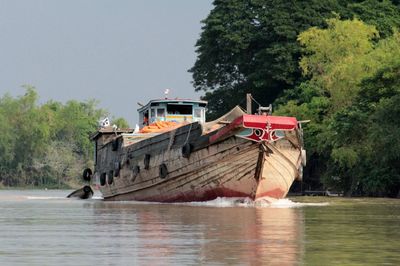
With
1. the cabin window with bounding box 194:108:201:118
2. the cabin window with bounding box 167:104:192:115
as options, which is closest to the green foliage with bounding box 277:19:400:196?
the cabin window with bounding box 194:108:201:118

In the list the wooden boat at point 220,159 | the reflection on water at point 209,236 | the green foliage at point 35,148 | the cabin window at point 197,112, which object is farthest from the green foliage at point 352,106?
the green foliage at point 35,148

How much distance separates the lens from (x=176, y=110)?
44.4 m

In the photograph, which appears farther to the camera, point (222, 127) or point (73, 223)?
point (222, 127)

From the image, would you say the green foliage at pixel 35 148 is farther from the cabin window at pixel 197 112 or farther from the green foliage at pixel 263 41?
the cabin window at pixel 197 112

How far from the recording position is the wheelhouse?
44.0 m

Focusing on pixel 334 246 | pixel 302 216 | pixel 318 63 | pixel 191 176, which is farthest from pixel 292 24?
pixel 334 246

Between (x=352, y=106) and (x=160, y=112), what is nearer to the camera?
(x=160, y=112)

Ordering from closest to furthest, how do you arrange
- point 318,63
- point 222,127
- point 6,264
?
1. point 6,264
2. point 222,127
3. point 318,63

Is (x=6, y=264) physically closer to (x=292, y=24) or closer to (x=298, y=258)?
(x=298, y=258)

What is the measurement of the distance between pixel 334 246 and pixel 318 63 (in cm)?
5334

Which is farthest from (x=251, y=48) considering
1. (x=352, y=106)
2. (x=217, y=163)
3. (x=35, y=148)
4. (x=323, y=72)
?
(x=35, y=148)

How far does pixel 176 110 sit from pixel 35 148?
86701 mm

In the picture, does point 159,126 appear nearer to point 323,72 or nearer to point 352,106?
point 352,106

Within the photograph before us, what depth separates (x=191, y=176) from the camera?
37375mm
